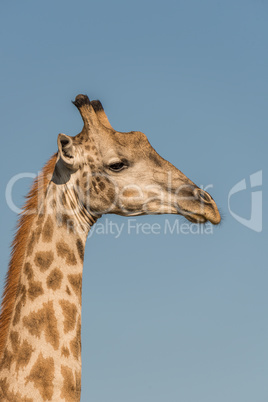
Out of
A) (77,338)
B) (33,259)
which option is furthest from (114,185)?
(77,338)

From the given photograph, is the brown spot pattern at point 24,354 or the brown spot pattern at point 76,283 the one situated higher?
the brown spot pattern at point 76,283

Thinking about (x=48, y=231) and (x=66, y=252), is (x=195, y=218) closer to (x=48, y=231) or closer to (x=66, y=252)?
(x=66, y=252)

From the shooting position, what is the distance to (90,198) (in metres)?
8.52

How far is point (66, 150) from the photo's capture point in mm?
8336

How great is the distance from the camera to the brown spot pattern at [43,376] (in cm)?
682

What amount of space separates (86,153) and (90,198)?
66 centimetres

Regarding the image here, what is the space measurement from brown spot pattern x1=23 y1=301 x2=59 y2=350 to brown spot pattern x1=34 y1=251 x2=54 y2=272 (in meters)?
0.54

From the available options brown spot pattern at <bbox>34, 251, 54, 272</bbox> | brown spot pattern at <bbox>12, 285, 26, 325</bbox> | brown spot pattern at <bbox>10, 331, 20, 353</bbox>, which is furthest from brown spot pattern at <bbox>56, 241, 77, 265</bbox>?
brown spot pattern at <bbox>10, 331, 20, 353</bbox>

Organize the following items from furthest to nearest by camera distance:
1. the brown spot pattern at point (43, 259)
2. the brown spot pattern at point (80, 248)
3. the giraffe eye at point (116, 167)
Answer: the giraffe eye at point (116, 167) < the brown spot pattern at point (80, 248) < the brown spot pattern at point (43, 259)

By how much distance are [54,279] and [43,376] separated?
48.7 inches

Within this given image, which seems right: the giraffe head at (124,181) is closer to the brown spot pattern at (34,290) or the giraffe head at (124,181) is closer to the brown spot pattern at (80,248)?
the brown spot pattern at (80,248)

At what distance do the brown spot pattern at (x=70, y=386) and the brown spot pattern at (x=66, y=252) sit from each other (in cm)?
140

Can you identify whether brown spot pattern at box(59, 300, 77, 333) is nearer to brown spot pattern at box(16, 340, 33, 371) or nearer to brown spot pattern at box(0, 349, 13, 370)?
brown spot pattern at box(16, 340, 33, 371)

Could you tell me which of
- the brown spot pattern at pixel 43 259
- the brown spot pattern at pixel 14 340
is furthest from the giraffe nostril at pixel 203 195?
the brown spot pattern at pixel 14 340
